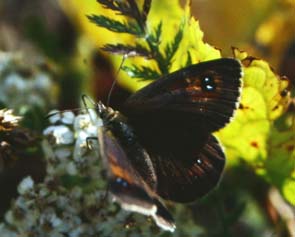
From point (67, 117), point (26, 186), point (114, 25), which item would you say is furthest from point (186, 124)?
point (26, 186)

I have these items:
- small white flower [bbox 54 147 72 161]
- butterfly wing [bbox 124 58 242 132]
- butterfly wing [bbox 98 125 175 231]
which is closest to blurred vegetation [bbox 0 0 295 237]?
small white flower [bbox 54 147 72 161]

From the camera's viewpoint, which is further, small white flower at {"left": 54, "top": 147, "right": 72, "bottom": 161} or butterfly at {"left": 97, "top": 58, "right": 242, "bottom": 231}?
small white flower at {"left": 54, "top": 147, "right": 72, "bottom": 161}

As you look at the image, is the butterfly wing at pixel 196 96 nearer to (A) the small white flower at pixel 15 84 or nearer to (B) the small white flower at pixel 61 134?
(B) the small white flower at pixel 61 134

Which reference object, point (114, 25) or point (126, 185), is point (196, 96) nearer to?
point (114, 25)

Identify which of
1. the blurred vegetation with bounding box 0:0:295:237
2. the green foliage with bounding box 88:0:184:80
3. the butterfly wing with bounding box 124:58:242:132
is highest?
the green foliage with bounding box 88:0:184:80

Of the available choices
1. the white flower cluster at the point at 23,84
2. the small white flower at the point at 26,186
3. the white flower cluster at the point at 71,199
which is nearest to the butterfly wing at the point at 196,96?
the white flower cluster at the point at 71,199

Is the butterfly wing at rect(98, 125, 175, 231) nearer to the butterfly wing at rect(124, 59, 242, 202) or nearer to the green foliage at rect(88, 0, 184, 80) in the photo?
the butterfly wing at rect(124, 59, 242, 202)

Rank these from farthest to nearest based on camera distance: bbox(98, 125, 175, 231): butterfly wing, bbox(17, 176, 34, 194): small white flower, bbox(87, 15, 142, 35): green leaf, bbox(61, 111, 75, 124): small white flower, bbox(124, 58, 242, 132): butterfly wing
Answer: bbox(61, 111, 75, 124): small white flower < bbox(17, 176, 34, 194): small white flower < bbox(87, 15, 142, 35): green leaf < bbox(124, 58, 242, 132): butterfly wing < bbox(98, 125, 175, 231): butterfly wing
